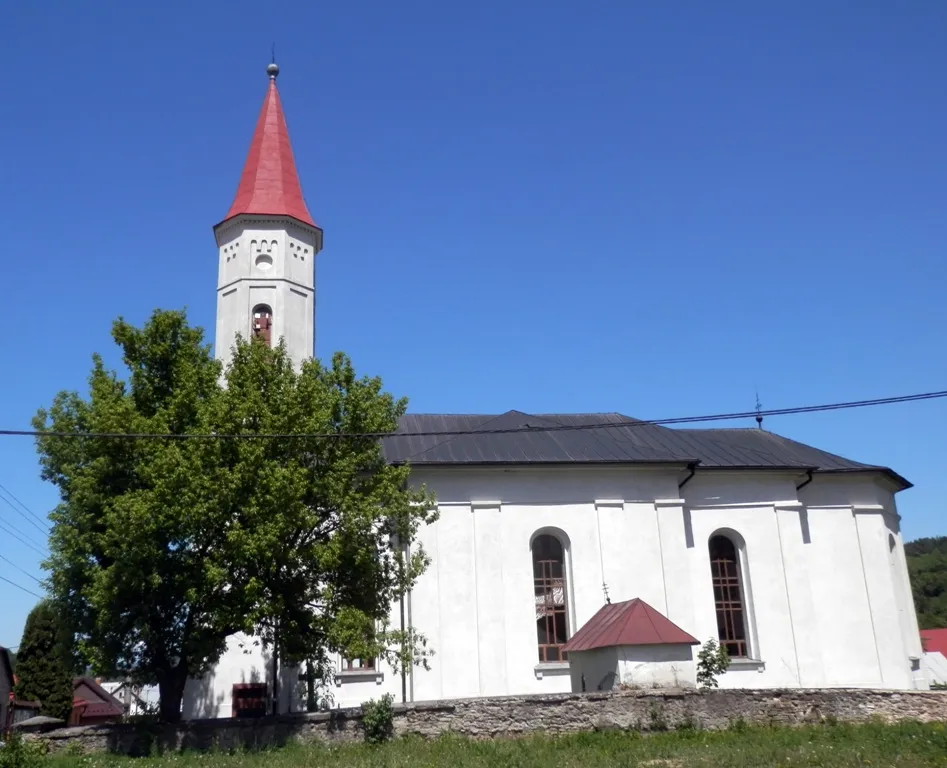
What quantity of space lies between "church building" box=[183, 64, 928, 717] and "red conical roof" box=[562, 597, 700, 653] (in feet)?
0.34

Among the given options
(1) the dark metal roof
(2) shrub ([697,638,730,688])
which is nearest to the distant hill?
(1) the dark metal roof

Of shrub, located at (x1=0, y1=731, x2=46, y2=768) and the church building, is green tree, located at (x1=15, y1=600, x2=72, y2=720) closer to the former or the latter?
the church building

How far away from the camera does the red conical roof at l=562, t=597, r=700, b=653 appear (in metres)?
20.2

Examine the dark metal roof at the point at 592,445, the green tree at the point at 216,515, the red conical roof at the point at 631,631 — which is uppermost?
the dark metal roof at the point at 592,445

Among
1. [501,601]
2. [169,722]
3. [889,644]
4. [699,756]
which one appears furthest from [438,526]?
[889,644]

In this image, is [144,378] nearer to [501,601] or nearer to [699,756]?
[501,601]

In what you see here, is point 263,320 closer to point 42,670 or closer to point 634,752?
point 42,670

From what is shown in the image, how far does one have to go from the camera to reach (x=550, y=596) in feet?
82.5

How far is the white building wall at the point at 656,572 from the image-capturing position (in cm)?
2397

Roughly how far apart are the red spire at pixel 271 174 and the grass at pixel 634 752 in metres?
19.0

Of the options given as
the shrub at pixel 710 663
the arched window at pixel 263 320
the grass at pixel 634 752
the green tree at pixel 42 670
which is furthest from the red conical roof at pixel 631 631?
the green tree at pixel 42 670

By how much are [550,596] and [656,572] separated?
10.2ft

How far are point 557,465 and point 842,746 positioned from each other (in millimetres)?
11737

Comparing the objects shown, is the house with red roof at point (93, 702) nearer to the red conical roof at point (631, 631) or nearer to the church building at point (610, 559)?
the church building at point (610, 559)
